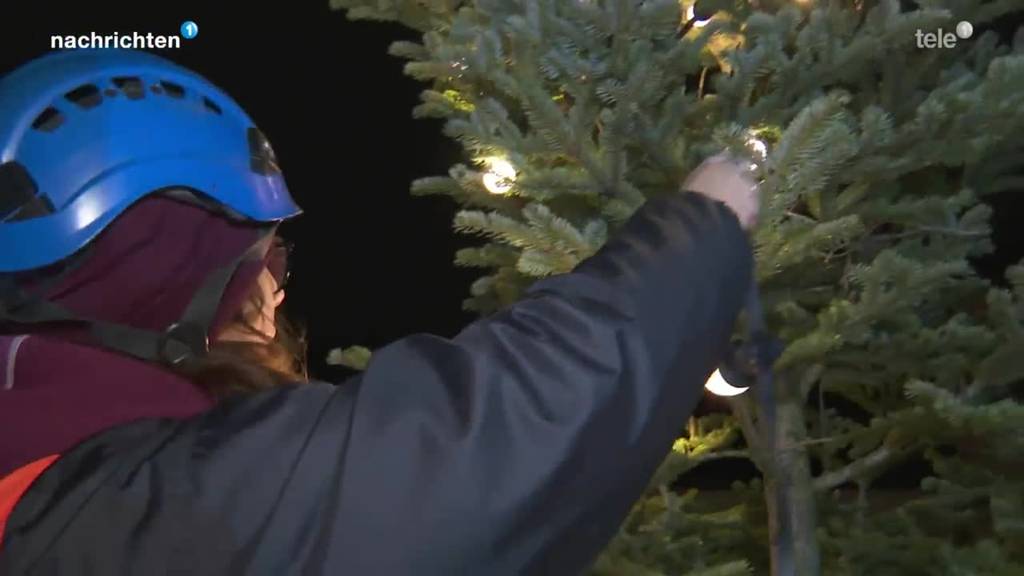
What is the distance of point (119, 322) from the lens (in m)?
1.19

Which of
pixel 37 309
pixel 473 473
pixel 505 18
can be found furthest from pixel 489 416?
pixel 505 18

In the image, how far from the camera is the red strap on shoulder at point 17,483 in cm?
91

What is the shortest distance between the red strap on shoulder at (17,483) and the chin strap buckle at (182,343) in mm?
210

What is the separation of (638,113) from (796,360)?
0.47 meters

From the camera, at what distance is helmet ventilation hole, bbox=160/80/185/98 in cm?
144

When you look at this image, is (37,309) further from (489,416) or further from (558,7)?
(558,7)

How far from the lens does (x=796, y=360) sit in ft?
5.35

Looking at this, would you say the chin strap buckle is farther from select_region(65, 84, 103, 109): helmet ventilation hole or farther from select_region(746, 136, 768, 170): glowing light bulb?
select_region(746, 136, 768, 170): glowing light bulb

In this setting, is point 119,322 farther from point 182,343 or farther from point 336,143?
point 336,143

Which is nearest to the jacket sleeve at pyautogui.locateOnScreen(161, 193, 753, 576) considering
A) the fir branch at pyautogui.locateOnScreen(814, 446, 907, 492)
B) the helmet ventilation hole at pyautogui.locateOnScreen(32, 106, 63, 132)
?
the helmet ventilation hole at pyautogui.locateOnScreen(32, 106, 63, 132)

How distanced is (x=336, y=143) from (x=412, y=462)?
2735 millimetres

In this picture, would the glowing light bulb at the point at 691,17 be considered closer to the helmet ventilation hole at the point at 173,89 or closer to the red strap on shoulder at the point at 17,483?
the helmet ventilation hole at the point at 173,89

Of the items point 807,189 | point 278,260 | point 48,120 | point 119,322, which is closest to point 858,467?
point 807,189

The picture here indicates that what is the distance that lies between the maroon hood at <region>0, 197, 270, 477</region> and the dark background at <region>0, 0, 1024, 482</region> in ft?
7.18
